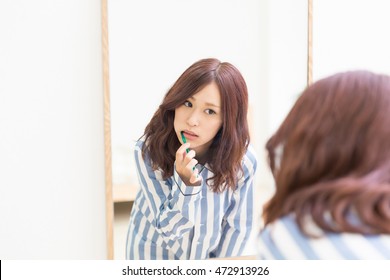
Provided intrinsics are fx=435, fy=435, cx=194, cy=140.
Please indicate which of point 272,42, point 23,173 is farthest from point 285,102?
point 23,173

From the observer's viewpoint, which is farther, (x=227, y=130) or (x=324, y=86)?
(x=227, y=130)

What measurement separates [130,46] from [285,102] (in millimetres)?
450

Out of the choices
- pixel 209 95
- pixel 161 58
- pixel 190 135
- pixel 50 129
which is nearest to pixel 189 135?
pixel 190 135

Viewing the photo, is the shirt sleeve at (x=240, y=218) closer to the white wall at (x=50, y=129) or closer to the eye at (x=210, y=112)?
the eye at (x=210, y=112)

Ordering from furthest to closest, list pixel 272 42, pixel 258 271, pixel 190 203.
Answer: pixel 272 42 < pixel 190 203 < pixel 258 271

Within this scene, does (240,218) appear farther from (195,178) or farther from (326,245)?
(326,245)

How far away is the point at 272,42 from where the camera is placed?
1.18 meters

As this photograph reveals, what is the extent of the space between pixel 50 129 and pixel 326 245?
737mm

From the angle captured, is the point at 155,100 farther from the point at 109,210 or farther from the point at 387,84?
the point at 387,84

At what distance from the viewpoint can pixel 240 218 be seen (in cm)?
110

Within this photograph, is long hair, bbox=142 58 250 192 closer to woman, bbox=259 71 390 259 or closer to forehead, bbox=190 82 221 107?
forehead, bbox=190 82 221 107

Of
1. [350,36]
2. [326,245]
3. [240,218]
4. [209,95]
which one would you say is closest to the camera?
[326,245]

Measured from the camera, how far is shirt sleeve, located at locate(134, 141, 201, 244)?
0.99m

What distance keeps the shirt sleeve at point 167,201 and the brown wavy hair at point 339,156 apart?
362mm
